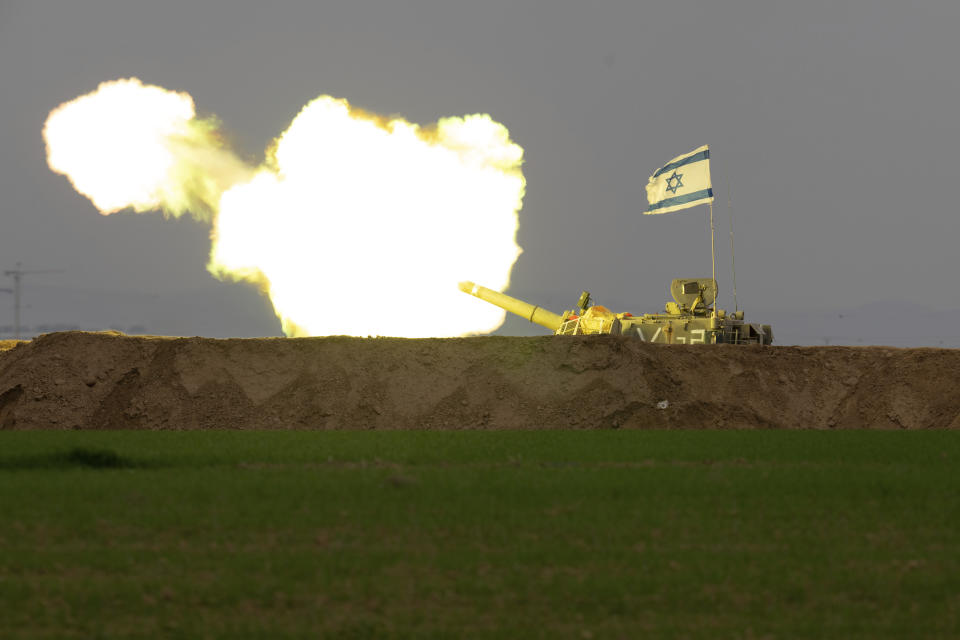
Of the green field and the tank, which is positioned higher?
the tank

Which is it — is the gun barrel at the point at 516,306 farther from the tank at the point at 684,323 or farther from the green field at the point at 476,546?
the green field at the point at 476,546

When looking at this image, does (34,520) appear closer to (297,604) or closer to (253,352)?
(297,604)

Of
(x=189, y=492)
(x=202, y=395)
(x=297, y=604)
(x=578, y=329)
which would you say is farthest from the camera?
(x=578, y=329)

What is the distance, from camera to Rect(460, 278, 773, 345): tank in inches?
1563

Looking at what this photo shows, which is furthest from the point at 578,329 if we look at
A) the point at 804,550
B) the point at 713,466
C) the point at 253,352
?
the point at 804,550

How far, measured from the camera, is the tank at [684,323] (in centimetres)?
3969

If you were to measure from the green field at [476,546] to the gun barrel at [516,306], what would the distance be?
1983cm

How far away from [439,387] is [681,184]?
51.1ft

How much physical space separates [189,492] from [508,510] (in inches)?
214

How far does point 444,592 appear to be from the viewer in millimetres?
11094

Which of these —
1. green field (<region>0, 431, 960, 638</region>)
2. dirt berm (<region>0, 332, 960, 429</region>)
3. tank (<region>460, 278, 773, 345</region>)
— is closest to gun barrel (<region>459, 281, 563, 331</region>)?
tank (<region>460, 278, 773, 345</region>)

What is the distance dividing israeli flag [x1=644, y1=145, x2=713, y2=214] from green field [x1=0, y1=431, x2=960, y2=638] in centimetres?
2298

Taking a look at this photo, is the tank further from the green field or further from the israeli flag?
the green field

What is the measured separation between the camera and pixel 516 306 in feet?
142
